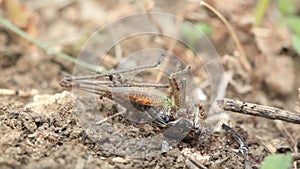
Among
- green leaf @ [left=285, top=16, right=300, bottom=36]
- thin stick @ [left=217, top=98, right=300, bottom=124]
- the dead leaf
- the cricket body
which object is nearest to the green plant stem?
the cricket body

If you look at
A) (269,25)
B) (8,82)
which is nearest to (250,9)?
(269,25)

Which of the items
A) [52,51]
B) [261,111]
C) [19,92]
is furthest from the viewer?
[52,51]

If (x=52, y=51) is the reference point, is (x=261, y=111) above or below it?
below

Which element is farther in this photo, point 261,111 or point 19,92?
point 19,92

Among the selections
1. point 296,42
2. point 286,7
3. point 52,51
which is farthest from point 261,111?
point 286,7

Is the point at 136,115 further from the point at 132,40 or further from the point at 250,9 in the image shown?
the point at 250,9

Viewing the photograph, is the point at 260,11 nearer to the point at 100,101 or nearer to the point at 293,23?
the point at 293,23

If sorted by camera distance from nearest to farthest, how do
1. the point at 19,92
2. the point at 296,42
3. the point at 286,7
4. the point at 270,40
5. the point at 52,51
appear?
the point at 19,92, the point at 296,42, the point at 52,51, the point at 270,40, the point at 286,7

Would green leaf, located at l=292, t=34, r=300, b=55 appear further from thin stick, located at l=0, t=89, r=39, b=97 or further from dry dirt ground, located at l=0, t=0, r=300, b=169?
thin stick, located at l=0, t=89, r=39, b=97
